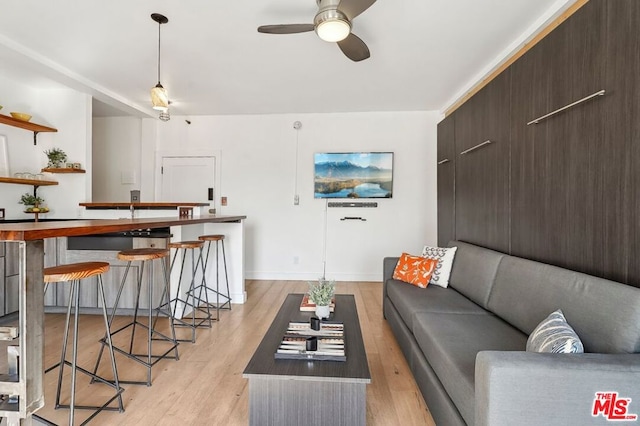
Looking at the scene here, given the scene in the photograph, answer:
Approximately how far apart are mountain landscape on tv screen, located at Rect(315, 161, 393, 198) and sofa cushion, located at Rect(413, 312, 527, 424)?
3.01 meters

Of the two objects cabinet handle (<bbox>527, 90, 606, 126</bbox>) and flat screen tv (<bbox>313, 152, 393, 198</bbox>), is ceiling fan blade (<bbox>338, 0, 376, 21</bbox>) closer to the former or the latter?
cabinet handle (<bbox>527, 90, 606, 126</bbox>)

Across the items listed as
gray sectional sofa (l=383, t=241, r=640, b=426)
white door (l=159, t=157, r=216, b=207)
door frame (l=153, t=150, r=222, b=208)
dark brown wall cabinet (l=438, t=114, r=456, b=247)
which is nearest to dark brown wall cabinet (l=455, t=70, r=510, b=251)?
dark brown wall cabinet (l=438, t=114, r=456, b=247)

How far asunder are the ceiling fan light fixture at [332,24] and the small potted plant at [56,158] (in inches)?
148

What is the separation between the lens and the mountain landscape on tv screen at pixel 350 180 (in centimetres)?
493

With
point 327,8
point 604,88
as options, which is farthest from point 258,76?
point 604,88

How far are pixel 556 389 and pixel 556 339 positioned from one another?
281mm

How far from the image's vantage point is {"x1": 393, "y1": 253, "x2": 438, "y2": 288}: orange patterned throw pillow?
2833 mm

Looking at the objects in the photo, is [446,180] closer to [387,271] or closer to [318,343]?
[387,271]

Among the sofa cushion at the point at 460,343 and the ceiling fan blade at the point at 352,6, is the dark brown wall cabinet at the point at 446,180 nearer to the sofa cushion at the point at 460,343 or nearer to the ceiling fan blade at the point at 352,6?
the sofa cushion at the point at 460,343

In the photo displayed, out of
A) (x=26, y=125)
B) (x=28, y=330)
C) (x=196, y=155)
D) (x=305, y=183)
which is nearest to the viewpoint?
(x=28, y=330)

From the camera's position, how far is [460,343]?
1621 millimetres

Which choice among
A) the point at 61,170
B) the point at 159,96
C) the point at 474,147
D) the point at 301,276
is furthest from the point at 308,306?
the point at 61,170

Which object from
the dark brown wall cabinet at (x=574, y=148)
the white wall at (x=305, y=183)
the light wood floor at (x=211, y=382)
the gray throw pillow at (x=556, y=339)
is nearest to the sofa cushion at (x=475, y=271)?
the dark brown wall cabinet at (x=574, y=148)

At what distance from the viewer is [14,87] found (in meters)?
3.76
